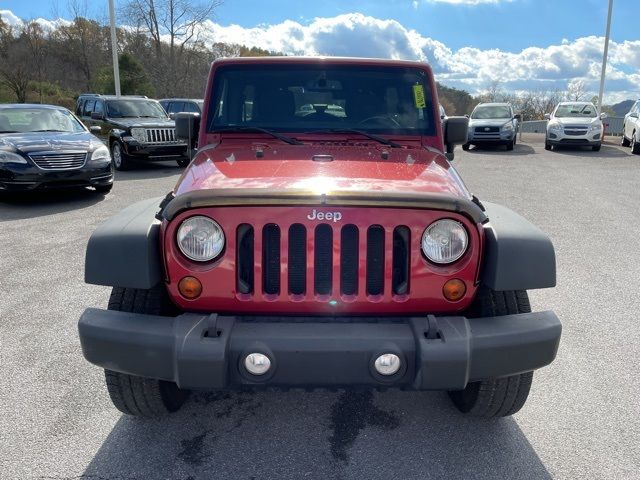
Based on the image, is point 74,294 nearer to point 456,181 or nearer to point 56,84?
point 456,181

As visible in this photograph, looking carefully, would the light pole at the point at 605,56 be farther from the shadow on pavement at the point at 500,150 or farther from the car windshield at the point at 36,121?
the car windshield at the point at 36,121

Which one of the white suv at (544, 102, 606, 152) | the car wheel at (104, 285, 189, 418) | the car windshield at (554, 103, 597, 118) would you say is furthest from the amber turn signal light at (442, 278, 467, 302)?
the car windshield at (554, 103, 597, 118)

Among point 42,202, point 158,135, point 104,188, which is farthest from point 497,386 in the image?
point 158,135

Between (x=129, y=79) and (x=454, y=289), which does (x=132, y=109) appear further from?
(x=129, y=79)

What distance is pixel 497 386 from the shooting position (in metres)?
2.74

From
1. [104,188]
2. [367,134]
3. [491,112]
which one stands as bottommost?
[104,188]

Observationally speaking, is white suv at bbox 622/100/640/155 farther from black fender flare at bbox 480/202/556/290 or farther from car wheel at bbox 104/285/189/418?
car wheel at bbox 104/285/189/418

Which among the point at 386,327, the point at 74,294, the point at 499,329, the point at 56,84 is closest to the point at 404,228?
the point at 386,327

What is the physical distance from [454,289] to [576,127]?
1753cm

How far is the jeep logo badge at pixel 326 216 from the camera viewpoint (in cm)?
239

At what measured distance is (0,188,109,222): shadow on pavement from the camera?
27.1ft

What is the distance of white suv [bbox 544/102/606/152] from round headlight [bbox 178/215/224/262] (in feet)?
58.7

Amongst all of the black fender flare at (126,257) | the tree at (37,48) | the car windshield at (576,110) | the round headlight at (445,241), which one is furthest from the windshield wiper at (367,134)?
the tree at (37,48)

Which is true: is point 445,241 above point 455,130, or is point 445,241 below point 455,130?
below
